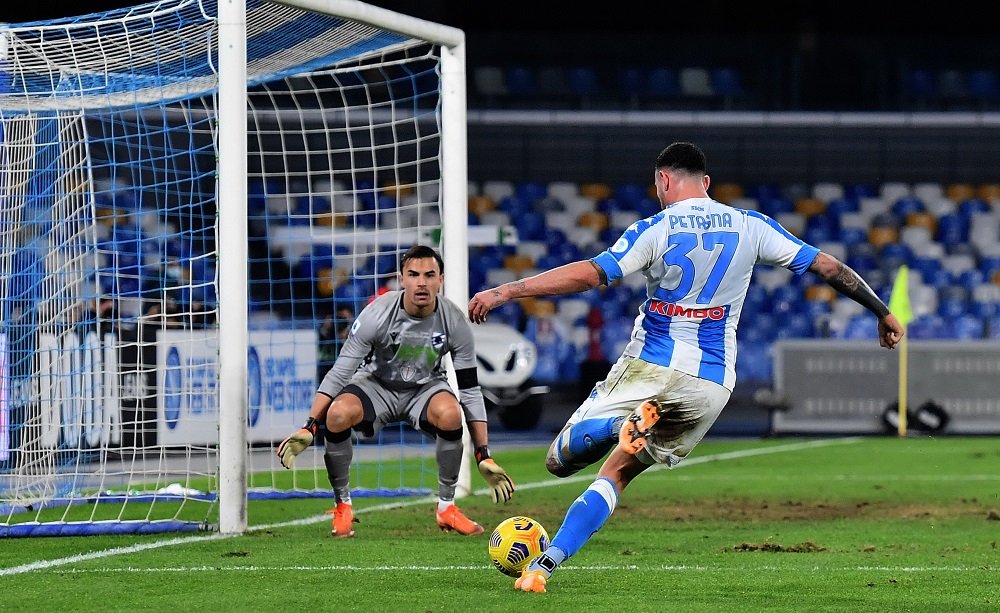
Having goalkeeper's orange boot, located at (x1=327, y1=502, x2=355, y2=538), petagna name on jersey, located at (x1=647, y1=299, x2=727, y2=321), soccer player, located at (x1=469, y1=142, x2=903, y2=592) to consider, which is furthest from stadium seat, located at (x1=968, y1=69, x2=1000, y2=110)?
petagna name on jersey, located at (x1=647, y1=299, x2=727, y2=321)

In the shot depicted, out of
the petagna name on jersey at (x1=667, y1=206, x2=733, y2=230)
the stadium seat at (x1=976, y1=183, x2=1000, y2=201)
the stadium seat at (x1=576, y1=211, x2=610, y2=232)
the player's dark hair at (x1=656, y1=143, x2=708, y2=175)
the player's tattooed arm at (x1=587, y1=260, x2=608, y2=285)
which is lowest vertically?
the player's tattooed arm at (x1=587, y1=260, x2=608, y2=285)

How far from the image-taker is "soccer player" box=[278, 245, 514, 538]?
7234mm

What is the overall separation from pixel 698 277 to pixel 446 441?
2651 millimetres

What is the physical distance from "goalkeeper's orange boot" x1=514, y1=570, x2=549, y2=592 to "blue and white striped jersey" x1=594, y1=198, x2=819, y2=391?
3.10 feet

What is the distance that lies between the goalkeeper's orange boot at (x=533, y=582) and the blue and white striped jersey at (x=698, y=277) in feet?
3.10

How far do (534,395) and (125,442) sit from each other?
28.7ft

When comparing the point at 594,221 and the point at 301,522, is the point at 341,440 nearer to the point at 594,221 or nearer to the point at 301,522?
the point at 301,522

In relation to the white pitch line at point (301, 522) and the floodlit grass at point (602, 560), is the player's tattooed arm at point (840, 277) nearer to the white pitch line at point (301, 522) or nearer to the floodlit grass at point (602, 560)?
the floodlit grass at point (602, 560)

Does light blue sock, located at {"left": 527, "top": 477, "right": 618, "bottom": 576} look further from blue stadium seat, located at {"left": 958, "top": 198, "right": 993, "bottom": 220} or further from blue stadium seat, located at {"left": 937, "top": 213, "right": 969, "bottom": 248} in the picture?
blue stadium seat, located at {"left": 958, "top": 198, "right": 993, "bottom": 220}

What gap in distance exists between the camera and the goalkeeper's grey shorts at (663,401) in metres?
5.34

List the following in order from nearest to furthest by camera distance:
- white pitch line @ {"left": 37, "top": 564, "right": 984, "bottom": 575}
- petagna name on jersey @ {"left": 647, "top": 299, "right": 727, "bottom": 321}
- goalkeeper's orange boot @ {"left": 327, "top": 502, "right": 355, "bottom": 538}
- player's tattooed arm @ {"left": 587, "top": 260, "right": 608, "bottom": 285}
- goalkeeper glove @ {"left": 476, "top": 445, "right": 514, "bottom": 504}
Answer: player's tattooed arm @ {"left": 587, "top": 260, "right": 608, "bottom": 285}
petagna name on jersey @ {"left": 647, "top": 299, "right": 727, "bottom": 321}
white pitch line @ {"left": 37, "top": 564, "right": 984, "bottom": 575}
goalkeeper glove @ {"left": 476, "top": 445, "right": 514, "bottom": 504}
goalkeeper's orange boot @ {"left": 327, "top": 502, "right": 355, "bottom": 538}

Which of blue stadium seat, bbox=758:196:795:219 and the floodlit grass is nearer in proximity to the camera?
the floodlit grass

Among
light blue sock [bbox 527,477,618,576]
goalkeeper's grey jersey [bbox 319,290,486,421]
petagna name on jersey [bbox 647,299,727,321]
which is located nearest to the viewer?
light blue sock [bbox 527,477,618,576]

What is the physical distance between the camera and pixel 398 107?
22969 mm
